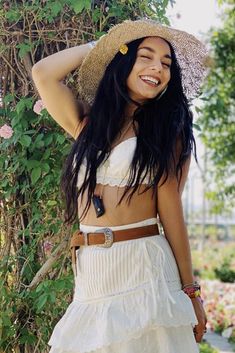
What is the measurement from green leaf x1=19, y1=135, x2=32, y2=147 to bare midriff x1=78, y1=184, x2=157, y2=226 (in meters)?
0.60

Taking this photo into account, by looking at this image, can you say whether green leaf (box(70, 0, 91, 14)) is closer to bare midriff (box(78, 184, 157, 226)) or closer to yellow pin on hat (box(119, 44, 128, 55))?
yellow pin on hat (box(119, 44, 128, 55))

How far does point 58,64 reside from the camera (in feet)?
8.04

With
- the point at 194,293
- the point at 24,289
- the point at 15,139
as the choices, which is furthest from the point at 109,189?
the point at 24,289

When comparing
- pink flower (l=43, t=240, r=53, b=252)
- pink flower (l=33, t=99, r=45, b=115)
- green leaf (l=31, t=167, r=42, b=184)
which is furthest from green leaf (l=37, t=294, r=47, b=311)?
pink flower (l=33, t=99, r=45, b=115)

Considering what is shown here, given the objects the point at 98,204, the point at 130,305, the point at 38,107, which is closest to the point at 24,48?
the point at 38,107

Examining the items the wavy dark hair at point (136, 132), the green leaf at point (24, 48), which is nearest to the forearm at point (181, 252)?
the wavy dark hair at point (136, 132)

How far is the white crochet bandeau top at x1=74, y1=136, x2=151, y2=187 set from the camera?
221cm

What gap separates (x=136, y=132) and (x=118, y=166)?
4.9 inches

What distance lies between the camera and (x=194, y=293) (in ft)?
7.30

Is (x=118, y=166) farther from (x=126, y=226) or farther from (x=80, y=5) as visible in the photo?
(x=80, y=5)

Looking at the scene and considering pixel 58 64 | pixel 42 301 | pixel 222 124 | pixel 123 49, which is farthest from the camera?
pixel 222 124

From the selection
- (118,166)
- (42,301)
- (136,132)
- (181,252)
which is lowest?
(42,301)

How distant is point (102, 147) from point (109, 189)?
13 centimetres

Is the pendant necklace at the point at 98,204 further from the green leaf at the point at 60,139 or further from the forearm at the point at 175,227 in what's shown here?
the green leaf at the point at 60,139
